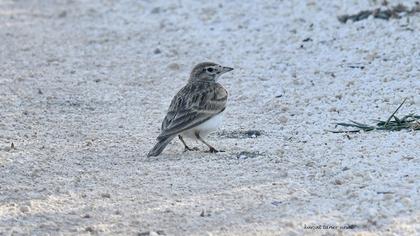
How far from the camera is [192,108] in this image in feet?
31.0

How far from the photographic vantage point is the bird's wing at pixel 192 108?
30.2 ft

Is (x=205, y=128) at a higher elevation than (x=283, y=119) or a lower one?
higher

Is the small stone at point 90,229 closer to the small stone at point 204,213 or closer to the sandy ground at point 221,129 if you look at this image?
the sandy ground at point 221,129

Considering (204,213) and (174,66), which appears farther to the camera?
(174,66)

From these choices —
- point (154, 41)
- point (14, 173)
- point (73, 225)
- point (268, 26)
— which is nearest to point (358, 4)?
point (268, 26)

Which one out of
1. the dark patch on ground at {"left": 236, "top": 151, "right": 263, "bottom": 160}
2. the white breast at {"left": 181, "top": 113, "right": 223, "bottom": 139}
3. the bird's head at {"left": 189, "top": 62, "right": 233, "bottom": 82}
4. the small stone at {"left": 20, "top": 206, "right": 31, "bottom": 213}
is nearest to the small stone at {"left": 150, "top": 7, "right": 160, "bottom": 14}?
the bird's head at {"left": 189, "top": 62, "right": 233, "bottom": 82}

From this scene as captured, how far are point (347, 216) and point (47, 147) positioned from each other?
11.5 ft

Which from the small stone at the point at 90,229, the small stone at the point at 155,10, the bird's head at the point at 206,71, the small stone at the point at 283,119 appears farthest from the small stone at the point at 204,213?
the small stone at the point at 155,10

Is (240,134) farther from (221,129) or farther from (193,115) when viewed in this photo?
(193,115)

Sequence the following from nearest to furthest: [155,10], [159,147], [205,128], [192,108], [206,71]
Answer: [159,147] < [205,128] < [192,108] < [206,71] < [155,10]

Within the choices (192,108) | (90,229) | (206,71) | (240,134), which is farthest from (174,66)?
(90,229)

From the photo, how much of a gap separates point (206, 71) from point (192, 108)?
1061 mm

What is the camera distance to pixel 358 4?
1441cm

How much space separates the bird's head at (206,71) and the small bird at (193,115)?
41 centimetres
